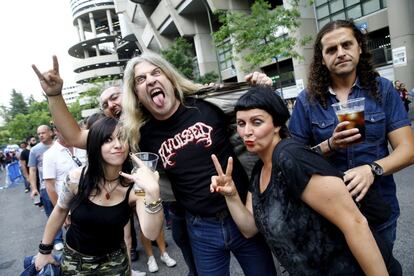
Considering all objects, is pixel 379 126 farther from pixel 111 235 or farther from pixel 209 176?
pixel 111 235

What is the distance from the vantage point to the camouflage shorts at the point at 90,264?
94.3 inches

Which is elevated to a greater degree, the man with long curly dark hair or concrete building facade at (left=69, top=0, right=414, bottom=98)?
concrete building facade at (left=69, top=0, right=414, bottom=98)

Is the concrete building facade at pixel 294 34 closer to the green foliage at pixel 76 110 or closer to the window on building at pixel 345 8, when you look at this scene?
the window on building at pixel 345 8

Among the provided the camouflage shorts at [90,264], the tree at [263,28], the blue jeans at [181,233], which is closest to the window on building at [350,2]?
the tree at [263,28]

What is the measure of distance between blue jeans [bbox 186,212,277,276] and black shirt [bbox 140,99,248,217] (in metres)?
0.09

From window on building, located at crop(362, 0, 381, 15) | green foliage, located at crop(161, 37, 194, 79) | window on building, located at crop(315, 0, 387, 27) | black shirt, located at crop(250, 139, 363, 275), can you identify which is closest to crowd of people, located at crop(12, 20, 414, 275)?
black shirt, located at crop(250, 139, 363, 275)

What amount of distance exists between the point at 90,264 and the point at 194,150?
1.22 meters

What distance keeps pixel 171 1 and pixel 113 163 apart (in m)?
27.4

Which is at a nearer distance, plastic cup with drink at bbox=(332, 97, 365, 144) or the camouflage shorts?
plastic cup with drink at bbox=(332, 97, 365, 144)

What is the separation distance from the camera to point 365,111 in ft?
6.06

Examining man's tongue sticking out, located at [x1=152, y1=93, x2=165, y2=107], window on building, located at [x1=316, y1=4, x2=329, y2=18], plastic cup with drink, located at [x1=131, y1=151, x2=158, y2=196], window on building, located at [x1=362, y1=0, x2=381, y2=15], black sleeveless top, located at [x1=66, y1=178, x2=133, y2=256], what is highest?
window on building, located at [x1=316, y1=4, x2=329, y2=18]

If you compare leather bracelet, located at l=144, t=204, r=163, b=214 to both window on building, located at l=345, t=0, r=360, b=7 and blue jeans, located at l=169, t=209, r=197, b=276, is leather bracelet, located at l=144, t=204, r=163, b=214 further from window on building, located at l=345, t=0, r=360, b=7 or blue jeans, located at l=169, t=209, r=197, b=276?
window on building, located at l=345, t=0, r=360, b=7

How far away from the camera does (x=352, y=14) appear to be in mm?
17172

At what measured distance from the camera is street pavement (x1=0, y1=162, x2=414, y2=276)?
11.8 ft
